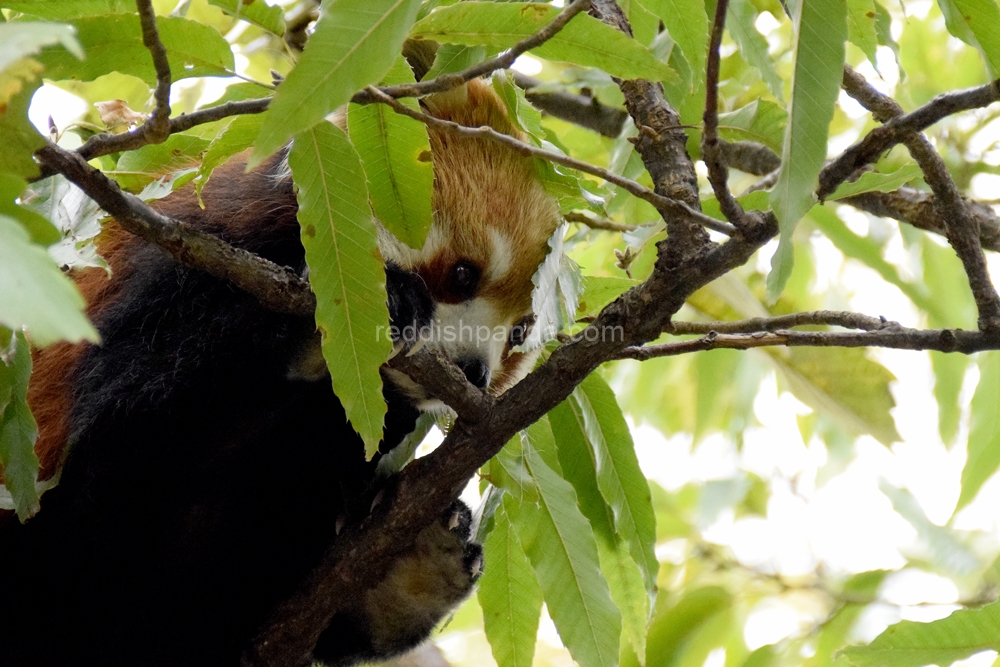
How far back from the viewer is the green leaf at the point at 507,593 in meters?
2.27

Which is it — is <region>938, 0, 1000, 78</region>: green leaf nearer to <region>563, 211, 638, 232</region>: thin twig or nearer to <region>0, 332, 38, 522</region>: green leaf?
<region>563, 211, 638, 232</region>: thin twig

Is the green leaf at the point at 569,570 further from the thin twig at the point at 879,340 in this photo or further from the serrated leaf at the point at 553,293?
the thin twig at the point at 879,340

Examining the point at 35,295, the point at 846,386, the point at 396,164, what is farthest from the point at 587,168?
the point at 846,386

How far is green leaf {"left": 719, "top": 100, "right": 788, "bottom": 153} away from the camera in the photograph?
2088mm

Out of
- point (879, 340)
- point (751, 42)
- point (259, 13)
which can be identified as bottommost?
point (879, 340)

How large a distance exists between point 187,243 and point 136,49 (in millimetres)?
330

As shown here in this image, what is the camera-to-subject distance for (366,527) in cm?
198

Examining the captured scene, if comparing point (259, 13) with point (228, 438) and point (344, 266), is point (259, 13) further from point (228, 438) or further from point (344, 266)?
point (228, 438)

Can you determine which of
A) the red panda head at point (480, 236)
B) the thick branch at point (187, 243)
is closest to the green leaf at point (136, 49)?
the thick branch at point (187, 243)

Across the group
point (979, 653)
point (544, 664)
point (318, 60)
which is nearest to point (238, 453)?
point (318, 60)

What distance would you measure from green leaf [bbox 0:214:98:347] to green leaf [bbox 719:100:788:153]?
64.2 inches

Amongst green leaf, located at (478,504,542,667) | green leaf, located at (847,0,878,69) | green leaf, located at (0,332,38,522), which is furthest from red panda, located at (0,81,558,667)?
green leaf, located at (847,0,878,69)

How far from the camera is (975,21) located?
146 centimetres

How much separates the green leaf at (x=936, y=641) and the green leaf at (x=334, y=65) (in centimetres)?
141
